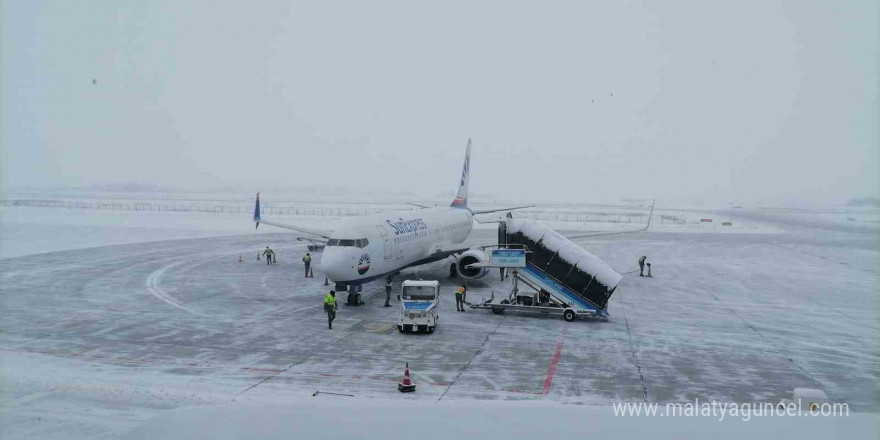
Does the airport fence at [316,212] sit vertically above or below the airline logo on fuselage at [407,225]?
below

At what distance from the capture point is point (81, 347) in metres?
21.1

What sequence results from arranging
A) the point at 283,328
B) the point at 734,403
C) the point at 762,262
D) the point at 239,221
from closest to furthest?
the point at 734,403 < the point at 283,328 < the point at 762,262 < the point at 239,221

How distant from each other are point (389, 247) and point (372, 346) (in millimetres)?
10148

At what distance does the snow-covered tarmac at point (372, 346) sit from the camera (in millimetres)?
16406

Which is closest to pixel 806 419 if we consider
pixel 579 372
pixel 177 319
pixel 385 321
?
pixel 579 372

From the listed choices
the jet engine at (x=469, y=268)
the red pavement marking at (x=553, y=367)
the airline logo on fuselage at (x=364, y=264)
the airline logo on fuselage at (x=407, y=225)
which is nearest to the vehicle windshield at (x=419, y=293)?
the airline logo on fuselage at (x=364, y=264)

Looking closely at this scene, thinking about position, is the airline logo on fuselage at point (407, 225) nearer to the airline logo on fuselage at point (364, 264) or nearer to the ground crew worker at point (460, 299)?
the airline logo on fuselage at point (364, 264)

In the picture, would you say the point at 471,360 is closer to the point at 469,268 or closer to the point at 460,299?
the point at 460,299

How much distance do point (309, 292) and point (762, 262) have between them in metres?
41.0

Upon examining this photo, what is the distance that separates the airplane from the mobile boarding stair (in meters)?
5.70

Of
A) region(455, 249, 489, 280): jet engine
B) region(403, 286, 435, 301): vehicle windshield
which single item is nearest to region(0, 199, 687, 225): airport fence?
region(455, 249, 489, 280): jet engine

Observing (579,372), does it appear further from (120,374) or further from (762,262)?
(762,262)

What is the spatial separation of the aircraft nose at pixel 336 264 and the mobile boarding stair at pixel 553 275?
6448mm

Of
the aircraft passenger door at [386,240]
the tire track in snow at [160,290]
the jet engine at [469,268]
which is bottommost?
the tire track in snow at [160,290]
